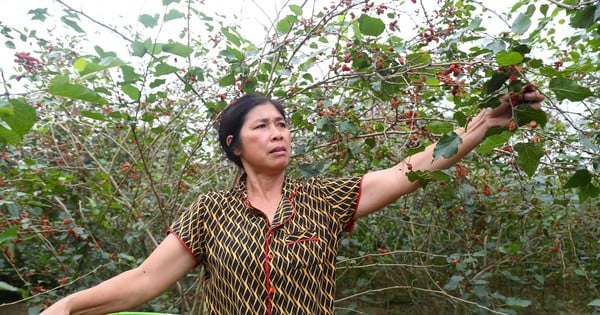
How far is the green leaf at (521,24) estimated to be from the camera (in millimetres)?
1390

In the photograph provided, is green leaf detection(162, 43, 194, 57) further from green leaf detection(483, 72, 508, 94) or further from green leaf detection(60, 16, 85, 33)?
green leaf detection(483, 72, 508, 94)

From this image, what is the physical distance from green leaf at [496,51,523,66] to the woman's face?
80cm

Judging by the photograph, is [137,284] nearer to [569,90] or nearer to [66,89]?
[66,89]

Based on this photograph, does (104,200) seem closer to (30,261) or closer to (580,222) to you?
(30,261)

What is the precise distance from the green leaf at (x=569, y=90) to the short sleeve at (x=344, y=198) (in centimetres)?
72

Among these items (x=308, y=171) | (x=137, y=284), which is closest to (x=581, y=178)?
(x=308, y=171)

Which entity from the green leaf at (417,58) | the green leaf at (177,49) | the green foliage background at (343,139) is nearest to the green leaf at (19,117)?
the green foliage background at (343,139)

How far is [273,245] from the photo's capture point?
1.69m

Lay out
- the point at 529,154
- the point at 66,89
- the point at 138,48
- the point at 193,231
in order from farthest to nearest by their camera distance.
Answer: the point at 138,48 < the point at 193,231 < the point at 529,154 < the point at 66,89

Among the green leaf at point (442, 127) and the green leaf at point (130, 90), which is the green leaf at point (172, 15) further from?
the green leaf at point (442, 127)

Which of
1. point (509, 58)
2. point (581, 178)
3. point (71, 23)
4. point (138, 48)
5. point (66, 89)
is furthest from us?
point (71, 23)

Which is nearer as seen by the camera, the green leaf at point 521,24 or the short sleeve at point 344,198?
the green leaf at point 521,24

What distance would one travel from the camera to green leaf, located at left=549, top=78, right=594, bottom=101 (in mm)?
1245

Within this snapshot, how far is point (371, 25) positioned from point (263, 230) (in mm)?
824
